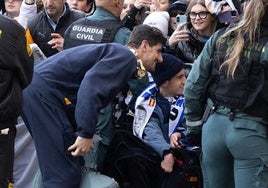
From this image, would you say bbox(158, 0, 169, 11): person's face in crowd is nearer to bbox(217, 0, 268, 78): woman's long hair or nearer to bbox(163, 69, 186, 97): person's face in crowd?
bbox(163, 69, 186, 97): person's face in crowd

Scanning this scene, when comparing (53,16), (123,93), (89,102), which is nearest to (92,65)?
(89,102)

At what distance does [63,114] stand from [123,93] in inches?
31.0

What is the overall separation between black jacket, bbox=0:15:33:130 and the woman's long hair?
1158 millimetres

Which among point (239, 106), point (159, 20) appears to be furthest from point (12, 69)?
point (159, 20)

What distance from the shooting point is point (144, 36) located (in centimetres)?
439

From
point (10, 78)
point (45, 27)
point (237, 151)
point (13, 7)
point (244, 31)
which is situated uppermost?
point (244, 31)

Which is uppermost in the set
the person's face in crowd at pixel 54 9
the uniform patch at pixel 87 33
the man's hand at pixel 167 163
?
the uniform patch at pixel 87 33

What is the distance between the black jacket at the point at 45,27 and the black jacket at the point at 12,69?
1824 millimetres

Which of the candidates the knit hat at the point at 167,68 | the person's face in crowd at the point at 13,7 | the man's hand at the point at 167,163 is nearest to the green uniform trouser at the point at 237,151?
the man's hand at the point at 167,163

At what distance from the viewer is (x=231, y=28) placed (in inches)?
138

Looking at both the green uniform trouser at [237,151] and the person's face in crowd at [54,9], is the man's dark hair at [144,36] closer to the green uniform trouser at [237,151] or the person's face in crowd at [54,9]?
the green uniform trouser at [237,151]

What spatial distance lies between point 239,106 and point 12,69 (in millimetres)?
1326

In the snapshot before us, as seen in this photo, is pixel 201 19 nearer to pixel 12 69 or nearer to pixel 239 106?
pixel 239 106

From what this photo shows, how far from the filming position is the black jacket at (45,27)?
5.46 meters
